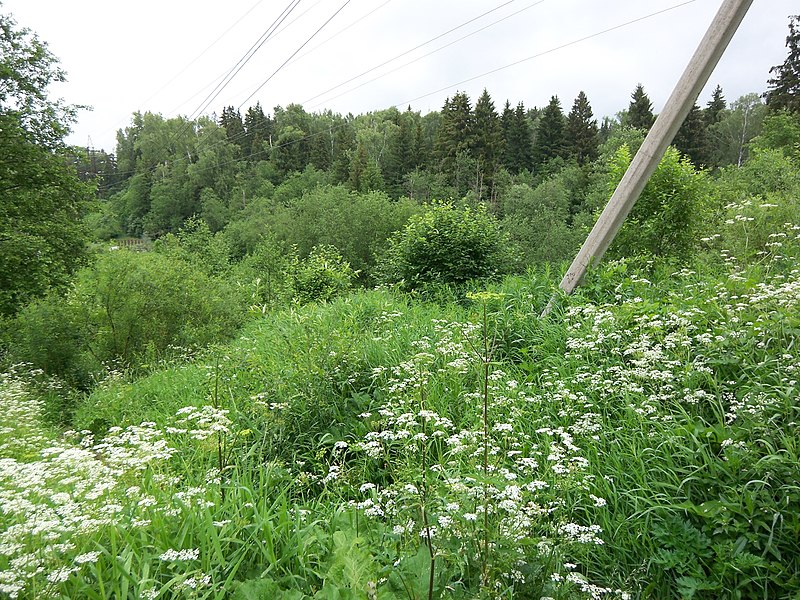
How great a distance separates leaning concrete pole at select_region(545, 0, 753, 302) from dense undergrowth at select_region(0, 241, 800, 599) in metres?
0.75

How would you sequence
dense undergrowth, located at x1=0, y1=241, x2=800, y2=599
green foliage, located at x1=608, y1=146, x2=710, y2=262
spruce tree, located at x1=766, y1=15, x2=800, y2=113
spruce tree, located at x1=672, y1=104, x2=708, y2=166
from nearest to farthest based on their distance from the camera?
dense undergrowth, located at x1=0, y1=241, x2=800, y2=599 → green foliage, located at x1=608, y1=146, x2=710, y2=262 → spruce tree, located at x1=766, y1=15, x2=800, y2=113 → spruce tree, located at x1=672, y1=104, x2=708, y2=166

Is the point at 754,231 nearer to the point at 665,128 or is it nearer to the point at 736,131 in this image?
the point at 665,128

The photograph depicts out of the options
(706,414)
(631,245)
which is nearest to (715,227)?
(631,245)

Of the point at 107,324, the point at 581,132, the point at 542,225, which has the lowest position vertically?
the point at 542,225

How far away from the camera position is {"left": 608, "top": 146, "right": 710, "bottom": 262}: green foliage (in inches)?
242

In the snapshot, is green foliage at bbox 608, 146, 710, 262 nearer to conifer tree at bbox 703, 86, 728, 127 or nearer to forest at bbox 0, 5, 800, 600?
forest at bbox 0, 5, 800, 600

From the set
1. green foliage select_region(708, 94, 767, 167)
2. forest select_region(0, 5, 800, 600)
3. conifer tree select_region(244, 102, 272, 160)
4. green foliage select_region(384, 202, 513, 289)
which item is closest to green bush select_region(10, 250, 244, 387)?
forest select_region(0, 5, 800, 600)

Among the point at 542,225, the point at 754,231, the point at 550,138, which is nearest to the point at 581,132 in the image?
the point at 550,138

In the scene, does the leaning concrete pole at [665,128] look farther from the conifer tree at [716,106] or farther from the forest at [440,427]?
the conifer tree at [716,106]

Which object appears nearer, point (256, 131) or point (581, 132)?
point (581, 132)

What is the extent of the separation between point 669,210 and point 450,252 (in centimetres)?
440

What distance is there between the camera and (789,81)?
24156 mm

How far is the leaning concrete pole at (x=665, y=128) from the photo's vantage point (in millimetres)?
3955

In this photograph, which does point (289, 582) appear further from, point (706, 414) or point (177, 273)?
point (177, 273)
